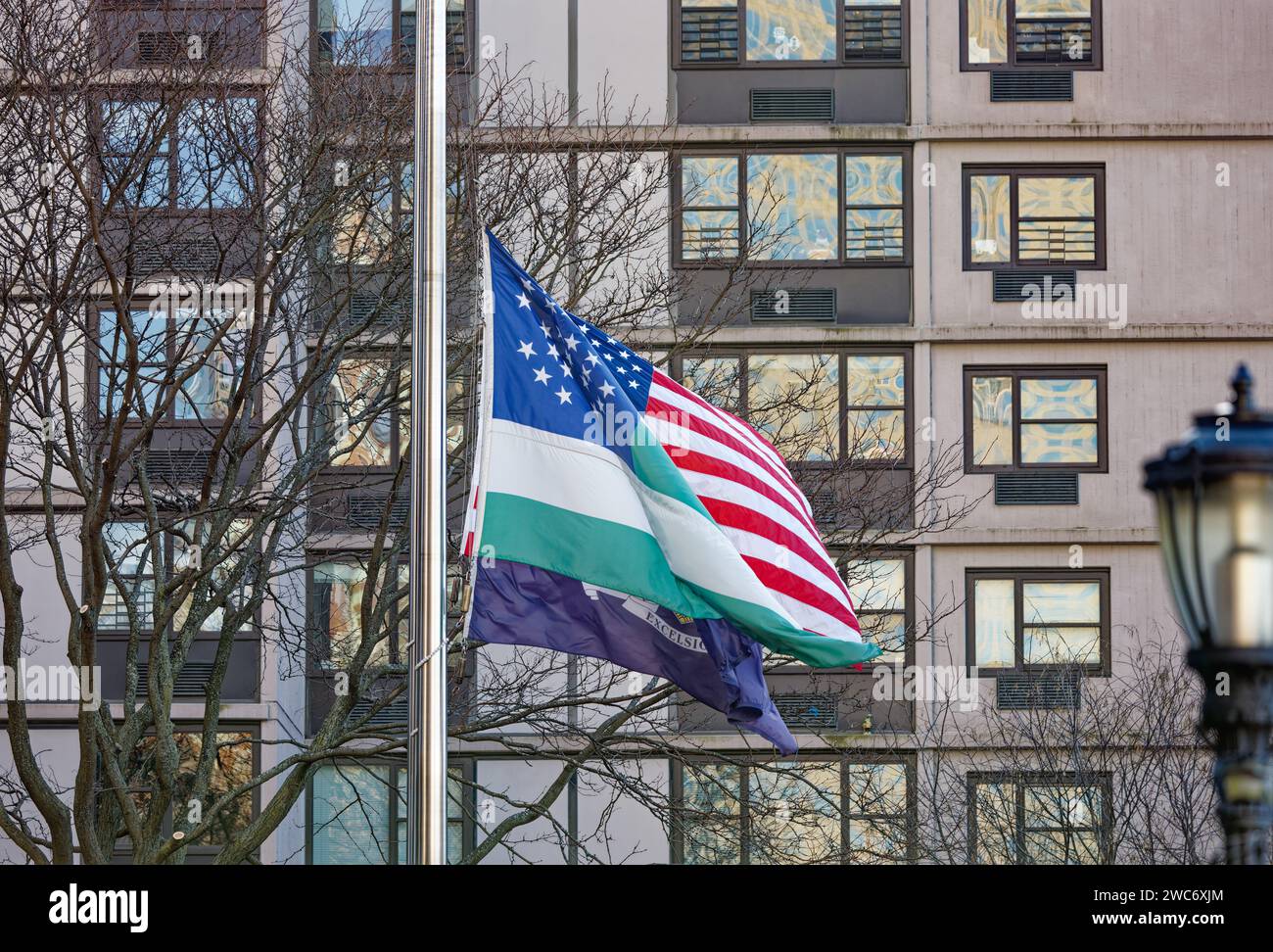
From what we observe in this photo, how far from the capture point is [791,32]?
26.4m

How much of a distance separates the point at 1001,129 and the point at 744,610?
19037 mm

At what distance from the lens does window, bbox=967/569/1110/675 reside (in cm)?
2500

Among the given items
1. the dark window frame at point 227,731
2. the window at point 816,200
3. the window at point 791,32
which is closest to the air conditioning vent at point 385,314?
the dark window frame at point 227,731

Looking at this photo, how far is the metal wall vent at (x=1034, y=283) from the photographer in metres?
25.9

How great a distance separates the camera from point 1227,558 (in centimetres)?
391

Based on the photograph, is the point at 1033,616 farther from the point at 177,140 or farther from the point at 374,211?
the point at 177,140

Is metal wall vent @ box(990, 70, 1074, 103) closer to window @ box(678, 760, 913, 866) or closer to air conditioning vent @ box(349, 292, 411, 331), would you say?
window @ box(678, 760, 913, 866)

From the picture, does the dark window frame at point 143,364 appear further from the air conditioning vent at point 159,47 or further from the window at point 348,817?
the window at point 348,817

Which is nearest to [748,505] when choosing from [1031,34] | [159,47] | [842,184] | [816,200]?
[159,47]

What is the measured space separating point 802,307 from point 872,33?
15.1 feet

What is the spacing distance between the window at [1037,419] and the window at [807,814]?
17.5 feet
